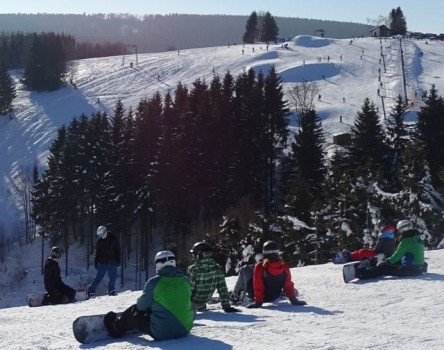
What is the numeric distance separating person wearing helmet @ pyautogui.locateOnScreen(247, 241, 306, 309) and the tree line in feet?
76.6

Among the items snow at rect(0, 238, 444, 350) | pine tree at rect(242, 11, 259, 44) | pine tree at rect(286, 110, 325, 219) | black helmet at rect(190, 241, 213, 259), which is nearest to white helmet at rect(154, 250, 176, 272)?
snow at rect(0, 238, 444, 350)

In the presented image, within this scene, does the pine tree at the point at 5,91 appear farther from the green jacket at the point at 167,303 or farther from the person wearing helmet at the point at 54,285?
the green jacket at the point at 167,303

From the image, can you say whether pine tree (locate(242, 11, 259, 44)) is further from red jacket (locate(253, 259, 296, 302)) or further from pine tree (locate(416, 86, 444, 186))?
red jacket (locate(253, 259, 296, 302))

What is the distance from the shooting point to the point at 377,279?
13.4m

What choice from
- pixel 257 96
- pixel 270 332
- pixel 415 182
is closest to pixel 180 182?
pixel 257 96

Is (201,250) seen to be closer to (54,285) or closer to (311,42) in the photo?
(54,285)

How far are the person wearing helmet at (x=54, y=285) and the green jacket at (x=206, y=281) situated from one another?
5.19 metres

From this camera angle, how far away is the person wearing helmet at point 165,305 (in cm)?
848

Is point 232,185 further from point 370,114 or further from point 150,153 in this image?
point 370,114

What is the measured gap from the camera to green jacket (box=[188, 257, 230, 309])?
10.6 metres

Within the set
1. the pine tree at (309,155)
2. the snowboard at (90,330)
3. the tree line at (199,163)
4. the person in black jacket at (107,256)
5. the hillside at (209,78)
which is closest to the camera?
the snowboard at (90,330)

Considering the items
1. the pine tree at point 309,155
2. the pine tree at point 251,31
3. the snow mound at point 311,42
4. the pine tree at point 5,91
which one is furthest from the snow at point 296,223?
the pine tree at point 309,155

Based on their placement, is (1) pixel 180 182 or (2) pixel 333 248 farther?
(1) pixel 180 182

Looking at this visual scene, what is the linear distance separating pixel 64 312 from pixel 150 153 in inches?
1534
